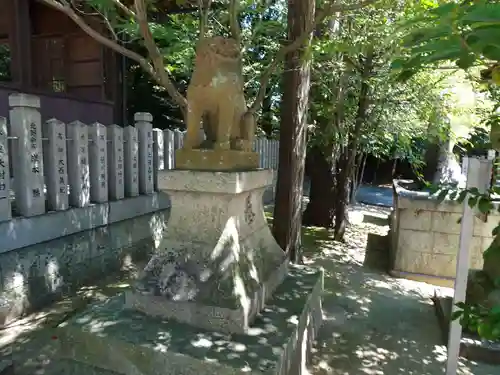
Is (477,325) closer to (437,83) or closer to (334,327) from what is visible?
(334,327)

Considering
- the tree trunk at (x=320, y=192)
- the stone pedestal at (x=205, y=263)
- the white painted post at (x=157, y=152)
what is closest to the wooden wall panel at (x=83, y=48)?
the white painted post at (x=157, y=152)

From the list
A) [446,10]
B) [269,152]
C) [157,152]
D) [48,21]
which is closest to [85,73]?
[48,21]

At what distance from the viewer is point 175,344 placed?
214 centimetres

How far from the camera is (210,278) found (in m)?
2.47

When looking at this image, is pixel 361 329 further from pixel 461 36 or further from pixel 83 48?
pixel 83 48

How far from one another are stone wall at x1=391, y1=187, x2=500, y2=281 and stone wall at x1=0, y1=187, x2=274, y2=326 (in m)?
3.82

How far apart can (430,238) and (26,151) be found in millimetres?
5355

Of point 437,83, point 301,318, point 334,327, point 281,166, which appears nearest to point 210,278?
point 301,318

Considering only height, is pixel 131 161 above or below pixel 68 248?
above

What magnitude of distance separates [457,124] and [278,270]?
500 cm

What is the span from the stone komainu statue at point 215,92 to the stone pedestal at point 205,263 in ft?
1.08

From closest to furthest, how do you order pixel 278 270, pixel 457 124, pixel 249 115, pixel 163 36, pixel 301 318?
pixel 301 318 → pixel 249 115 → pixel 278 270 → pixel 163 36 → pixel 457 124

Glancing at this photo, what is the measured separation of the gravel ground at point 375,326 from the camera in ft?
10.0

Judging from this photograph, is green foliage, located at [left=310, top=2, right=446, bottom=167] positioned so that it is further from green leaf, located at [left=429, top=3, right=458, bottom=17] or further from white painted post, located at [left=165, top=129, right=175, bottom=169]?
green leaf, located at [left=429, top=3, right=458, bottom=17]
